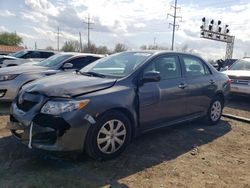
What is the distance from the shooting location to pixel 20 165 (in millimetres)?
4074

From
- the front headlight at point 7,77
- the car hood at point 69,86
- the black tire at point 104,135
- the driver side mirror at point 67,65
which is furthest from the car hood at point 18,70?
the black tire at point 104,135

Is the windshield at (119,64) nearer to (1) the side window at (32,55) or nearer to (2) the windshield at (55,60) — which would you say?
(2) the windshield at (55,60)

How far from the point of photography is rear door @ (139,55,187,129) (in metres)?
4.80

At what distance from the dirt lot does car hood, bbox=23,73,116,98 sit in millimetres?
924

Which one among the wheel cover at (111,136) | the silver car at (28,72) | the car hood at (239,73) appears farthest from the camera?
the car hood at (239,73)

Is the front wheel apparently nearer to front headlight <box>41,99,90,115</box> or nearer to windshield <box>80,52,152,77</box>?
windshield <box>80,52,152,77</box>

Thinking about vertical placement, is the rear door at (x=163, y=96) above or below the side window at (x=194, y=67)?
below

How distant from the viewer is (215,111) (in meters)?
6.67

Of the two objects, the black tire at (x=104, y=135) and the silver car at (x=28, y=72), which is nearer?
the black tire at (x=104, y=135)

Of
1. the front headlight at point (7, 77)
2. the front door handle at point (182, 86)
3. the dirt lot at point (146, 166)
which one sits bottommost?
the dirt lot at point (146, 166)

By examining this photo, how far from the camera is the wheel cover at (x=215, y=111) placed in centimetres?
659

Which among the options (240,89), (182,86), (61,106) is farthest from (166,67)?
(240,89)

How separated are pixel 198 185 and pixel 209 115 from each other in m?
3.00

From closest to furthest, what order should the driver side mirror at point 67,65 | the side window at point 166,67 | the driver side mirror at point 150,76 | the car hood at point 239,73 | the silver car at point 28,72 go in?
the driver side mirror at point 150,76 < the side window at point 166,67 < the silver car at point 28,72 < the driver side mirror at point 67,65 < the car hood at point 239,73
